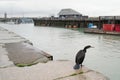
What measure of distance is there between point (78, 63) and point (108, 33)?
29924 millimetres

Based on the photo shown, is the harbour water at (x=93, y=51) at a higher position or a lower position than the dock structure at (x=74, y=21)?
lower

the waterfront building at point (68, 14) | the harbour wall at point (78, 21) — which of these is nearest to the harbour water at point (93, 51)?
the harbour wall at point (78, 21)

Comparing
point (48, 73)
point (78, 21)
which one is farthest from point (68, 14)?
point (48, 73)

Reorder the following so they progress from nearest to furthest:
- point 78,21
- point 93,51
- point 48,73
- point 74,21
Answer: point 48,73 < point 93,51 < point 78,21 < point 74,21

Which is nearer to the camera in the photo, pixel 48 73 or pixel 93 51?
pixel 48 73

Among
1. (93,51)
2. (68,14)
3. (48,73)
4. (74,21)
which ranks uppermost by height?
(68,14)

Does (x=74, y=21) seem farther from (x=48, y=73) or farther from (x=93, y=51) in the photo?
(x=48, y=73)

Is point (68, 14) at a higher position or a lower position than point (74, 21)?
higher

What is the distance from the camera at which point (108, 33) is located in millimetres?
36406

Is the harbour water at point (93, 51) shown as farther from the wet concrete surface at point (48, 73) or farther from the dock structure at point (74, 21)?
the dock structure at point (74, 21)

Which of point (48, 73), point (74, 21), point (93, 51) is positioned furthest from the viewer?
point (74, 21)

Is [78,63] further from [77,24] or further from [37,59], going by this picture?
[77,24]

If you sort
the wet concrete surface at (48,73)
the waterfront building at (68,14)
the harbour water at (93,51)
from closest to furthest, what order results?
the wet concrete surface at (48,73) → the harbour water at (93,51) → the waterfront building at (68,14)

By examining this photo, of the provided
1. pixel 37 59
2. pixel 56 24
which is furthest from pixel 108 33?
pixel 56 24
